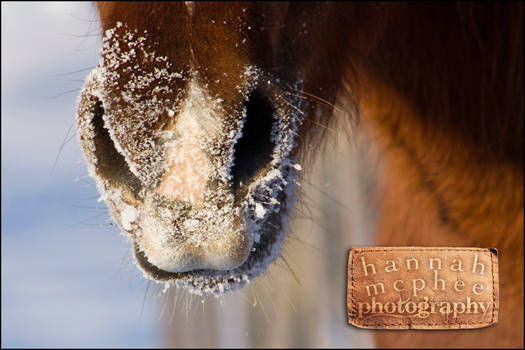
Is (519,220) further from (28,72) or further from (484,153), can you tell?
(28,72)

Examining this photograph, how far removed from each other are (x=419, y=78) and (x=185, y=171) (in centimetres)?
43

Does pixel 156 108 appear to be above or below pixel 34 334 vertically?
above

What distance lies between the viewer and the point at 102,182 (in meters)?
0.42

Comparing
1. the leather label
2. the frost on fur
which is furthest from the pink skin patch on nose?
the leather label

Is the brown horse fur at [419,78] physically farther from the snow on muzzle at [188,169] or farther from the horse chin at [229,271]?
the horse chin at [229,271]

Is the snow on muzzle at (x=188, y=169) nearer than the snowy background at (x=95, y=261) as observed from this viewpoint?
Yes

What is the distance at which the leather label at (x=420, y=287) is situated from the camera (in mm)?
432

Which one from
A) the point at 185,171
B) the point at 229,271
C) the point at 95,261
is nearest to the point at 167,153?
the point at 185,171

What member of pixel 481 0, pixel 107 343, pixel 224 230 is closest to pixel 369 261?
pixel 224 230

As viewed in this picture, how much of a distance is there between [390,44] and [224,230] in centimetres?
39

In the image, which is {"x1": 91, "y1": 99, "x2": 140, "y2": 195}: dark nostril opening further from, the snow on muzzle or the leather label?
the leather label

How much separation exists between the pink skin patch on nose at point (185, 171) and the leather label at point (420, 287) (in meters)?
0.14

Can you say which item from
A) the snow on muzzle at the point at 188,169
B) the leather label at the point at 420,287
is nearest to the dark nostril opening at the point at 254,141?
the snow on muzzle at the point at 188,169

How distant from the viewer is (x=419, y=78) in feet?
2.30
